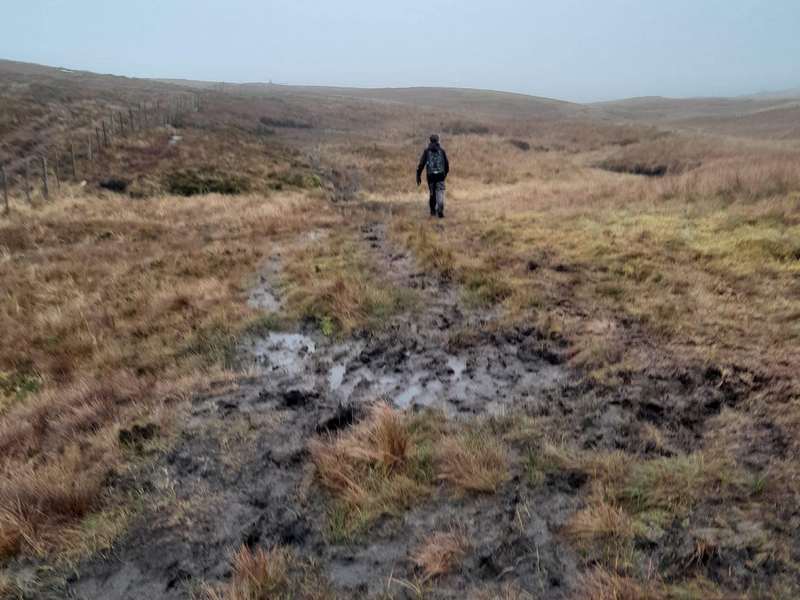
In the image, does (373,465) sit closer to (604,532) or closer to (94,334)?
(604,532)

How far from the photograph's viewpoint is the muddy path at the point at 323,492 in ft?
11.1

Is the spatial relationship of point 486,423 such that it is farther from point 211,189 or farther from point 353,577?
point 211,189

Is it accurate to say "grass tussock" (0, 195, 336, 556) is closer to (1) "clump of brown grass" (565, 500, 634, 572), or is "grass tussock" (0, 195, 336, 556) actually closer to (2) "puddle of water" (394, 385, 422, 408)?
(2) "puddle of water" (394, 385, 422, 408)

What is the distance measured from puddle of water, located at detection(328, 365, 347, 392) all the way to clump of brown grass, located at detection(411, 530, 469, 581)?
8.48 feet

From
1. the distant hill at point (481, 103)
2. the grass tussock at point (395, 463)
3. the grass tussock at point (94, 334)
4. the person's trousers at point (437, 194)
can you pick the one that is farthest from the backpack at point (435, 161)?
the distant hill at point (481, 103)

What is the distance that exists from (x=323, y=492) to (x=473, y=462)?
119 centimetres

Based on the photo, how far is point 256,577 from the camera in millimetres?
3312

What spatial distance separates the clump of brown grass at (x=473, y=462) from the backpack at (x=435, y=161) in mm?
10613

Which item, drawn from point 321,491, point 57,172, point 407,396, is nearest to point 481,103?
point 57,172

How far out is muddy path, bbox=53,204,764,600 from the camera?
338cm

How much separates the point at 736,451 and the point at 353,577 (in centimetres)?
293

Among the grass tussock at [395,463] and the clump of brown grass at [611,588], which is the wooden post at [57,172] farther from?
the clump of brown grass at [611,588]

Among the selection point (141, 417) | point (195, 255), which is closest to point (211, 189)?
point (195, 255)

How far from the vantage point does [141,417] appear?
532 cm
